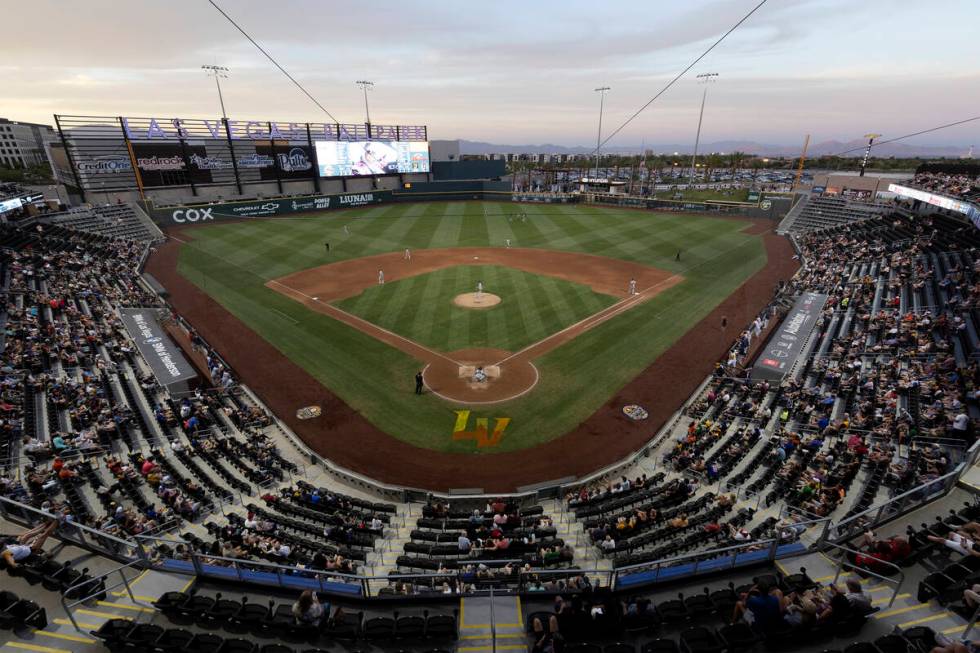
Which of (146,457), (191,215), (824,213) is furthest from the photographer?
(191,215)

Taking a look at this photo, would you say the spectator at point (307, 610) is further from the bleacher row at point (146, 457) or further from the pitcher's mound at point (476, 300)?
the pitcher's mound at point (476, 300)

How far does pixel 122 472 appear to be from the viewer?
15055 millimetres

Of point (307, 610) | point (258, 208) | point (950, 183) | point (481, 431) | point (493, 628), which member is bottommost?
point (481, 431)

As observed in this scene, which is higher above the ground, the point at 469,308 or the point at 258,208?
the point at 258,208

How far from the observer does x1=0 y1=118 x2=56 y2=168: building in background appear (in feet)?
365

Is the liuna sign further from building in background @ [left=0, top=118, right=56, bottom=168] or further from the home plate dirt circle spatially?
building in background @ [left=0, top=118, right=56, bottom=168]

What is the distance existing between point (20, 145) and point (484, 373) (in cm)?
15912

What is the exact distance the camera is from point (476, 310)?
3189 centimetres

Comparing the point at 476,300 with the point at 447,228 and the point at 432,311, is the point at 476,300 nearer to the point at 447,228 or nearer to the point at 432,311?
the point at 432,311

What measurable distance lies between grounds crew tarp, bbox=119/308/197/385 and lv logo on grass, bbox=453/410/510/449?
13355 millimetres

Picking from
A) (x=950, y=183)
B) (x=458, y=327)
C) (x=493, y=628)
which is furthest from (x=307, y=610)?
(x=950, y=183)

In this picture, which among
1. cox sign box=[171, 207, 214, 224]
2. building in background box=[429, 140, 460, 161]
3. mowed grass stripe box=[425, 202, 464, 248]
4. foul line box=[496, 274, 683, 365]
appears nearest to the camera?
foul line box=[496, 274, 683, 365]

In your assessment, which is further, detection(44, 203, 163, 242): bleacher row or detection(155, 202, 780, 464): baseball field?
detection(44, 203, 163, 242): bleacher row

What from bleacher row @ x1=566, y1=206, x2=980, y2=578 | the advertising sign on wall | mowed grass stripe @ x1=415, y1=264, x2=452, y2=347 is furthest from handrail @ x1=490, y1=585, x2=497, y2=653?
the advertising sign on wall
